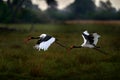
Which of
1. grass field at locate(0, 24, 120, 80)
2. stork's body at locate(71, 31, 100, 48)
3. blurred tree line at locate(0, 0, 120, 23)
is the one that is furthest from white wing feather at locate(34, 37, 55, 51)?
blurred tree line at locate(0, 0, 120, 23)

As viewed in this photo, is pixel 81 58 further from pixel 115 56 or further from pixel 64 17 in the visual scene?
pixel 64 17

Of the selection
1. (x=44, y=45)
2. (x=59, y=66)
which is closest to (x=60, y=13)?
(x=59, y=66)

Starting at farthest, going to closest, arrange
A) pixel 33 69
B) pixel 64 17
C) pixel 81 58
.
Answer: pixel 64 17, pixel 81 58, pixel 33 69

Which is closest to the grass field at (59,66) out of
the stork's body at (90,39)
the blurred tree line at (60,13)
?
the stork's body at (90,39)

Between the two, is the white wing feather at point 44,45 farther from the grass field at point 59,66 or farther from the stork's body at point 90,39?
the stork's body at point 90,39

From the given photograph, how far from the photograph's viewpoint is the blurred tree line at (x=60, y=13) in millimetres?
31013

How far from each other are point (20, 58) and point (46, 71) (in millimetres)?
2318

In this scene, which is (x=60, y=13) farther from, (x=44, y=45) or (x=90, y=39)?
(x=44, y=45)

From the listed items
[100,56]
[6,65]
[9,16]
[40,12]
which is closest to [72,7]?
[9,16]

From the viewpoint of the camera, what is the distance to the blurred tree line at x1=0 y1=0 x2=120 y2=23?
31.0 m

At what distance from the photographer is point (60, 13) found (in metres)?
39.3

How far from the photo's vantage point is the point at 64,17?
113 feet

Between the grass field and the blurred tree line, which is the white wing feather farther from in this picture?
the blurred tree line

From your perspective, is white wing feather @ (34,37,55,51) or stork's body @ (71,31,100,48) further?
stork's body @ (71,31,100,48)
